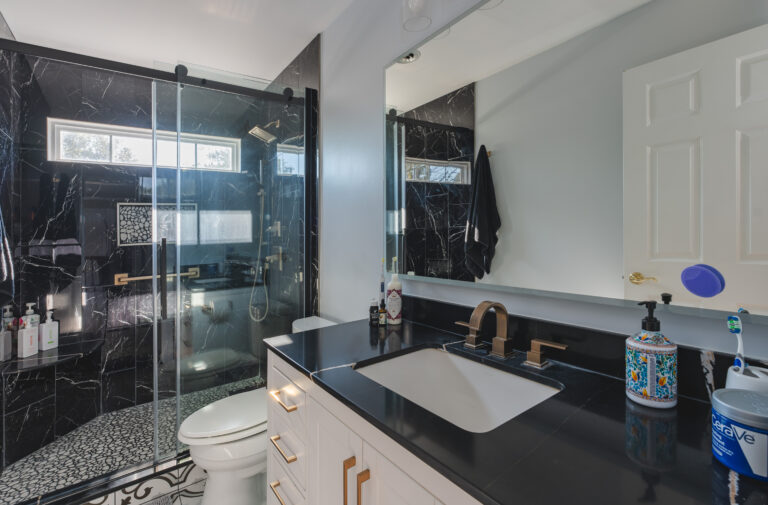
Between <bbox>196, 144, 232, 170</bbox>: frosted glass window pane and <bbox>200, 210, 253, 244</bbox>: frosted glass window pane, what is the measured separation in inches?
10.6

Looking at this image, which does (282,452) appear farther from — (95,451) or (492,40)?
(95,451)

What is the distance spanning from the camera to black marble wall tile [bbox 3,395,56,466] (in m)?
1.98

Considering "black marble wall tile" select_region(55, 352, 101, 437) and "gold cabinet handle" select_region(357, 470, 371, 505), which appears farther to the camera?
"black marble wall tile" select_region(55, 352, 101, 437)

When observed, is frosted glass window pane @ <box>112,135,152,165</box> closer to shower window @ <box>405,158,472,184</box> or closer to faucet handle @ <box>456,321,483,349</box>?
shower window @ <box>405,158,472,184</box>

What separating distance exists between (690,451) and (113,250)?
3.20 m

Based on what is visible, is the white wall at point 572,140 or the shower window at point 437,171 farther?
the shower window at point 437,171

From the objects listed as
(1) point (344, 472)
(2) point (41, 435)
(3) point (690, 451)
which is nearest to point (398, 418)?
(1) point (344, 472)

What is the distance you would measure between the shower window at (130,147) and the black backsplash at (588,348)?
155 centimetres

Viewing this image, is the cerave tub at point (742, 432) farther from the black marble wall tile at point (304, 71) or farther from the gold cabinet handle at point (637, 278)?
the black marble wall tile at point (304, 71)

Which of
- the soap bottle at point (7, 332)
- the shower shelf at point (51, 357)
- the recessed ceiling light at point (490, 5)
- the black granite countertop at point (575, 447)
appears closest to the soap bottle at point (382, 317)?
the black granite countertop at point (575, 447)

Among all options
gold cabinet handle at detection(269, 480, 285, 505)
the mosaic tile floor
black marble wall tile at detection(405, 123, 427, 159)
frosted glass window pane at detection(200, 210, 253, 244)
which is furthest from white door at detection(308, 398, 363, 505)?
frosted glass window pane at detection(200, 210, 253, 244)

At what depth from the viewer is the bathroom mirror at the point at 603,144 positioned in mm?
692

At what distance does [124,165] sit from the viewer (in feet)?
8.68

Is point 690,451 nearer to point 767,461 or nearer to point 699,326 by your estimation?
point 767,461
